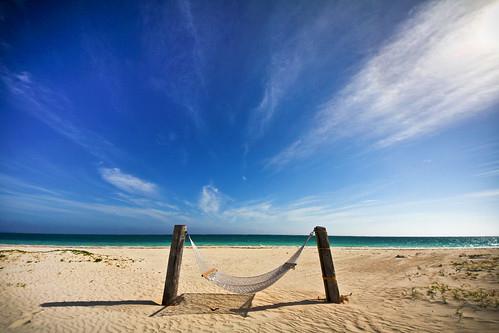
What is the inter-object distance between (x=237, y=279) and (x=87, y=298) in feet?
13.7

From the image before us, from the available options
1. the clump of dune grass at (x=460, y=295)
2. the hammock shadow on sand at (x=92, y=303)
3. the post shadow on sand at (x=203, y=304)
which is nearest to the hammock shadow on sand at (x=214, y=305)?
the post shadow on sand at (x=203, y=304)

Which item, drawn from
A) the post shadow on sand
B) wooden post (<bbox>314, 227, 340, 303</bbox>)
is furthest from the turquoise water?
wooden post (<bbox>314, 227, 340, 303</bbox>)

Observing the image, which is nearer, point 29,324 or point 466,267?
point 29,324

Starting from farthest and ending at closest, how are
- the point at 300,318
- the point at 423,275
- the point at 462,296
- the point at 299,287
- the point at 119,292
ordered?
the point at 423,275, the point at 299,287, the point at 119,292, the point at 462,296, the point at 300,318

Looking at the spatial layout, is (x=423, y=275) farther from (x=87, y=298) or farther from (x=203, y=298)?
(x=87, y=298)

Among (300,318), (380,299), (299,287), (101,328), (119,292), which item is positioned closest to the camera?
(101,328)

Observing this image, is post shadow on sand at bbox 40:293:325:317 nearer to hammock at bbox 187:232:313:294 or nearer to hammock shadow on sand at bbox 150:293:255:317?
hammock shadow on sand at bbox 150:293:255:317

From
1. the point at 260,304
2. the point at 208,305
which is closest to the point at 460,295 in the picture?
the point at 260,304

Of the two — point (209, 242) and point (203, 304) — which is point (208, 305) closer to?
point (203, 304)

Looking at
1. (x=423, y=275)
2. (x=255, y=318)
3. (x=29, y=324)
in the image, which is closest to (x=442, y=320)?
(x=255, y=318)

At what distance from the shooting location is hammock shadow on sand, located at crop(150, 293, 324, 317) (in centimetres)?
538

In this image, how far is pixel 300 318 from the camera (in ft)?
16.2

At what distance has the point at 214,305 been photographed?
6.00 metres

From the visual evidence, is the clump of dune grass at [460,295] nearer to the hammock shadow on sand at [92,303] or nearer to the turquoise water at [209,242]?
the hammock shadow on sand at [92,303]
